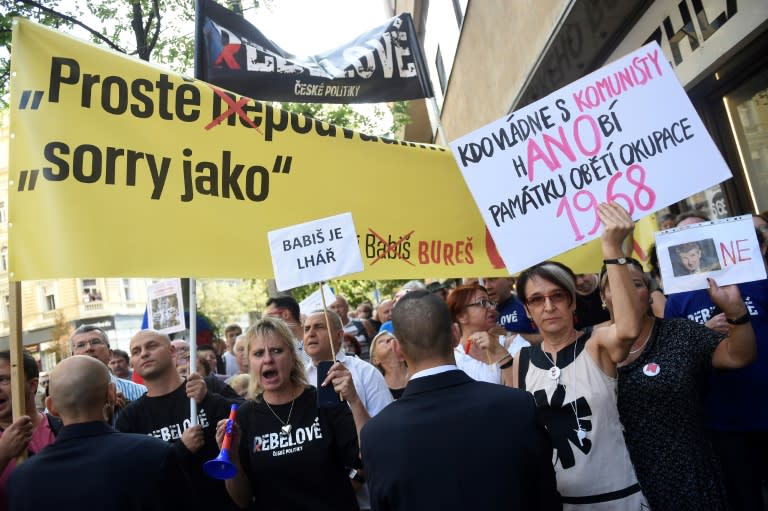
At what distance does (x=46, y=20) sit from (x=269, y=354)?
11404mm

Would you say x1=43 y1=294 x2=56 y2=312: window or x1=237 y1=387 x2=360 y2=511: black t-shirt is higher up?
x1=43 y1=294 x2=56 y2=312: window

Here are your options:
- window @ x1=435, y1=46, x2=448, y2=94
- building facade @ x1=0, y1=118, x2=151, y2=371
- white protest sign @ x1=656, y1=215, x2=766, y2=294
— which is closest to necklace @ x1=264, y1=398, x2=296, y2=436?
white protest sign @ x1=656, y1=215, x2=766, y2=294

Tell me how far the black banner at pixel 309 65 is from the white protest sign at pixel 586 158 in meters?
2.67

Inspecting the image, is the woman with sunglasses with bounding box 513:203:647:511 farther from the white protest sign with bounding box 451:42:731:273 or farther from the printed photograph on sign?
the printed photograph on sign

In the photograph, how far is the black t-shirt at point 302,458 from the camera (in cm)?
348

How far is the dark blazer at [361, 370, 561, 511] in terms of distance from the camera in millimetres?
2271

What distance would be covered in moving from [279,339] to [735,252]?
2.54 metres

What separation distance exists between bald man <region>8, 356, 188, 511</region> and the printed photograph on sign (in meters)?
2.67

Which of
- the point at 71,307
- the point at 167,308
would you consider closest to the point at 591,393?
the point at 167,308

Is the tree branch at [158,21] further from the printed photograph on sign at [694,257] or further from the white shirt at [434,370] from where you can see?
the white shirt at [434,370]

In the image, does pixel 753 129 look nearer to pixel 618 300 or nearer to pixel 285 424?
pixel 618 300

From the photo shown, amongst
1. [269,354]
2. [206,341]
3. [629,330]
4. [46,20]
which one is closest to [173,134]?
[269,354]

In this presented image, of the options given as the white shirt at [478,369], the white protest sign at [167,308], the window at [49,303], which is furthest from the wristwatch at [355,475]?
the window at [49,303]

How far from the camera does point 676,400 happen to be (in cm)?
298
